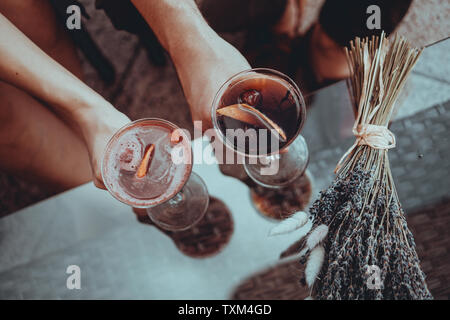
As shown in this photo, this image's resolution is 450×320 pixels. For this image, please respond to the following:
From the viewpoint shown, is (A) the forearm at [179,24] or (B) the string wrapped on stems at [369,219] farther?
(A) the forearm at [179,24]

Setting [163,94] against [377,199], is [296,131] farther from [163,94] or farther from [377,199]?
[163,94]

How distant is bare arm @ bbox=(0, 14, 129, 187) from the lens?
0.80m

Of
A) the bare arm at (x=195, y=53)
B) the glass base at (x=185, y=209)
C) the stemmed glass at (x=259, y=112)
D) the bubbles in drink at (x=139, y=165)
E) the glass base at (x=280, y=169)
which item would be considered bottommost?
Answer: the glass base at (x=185, y=209)

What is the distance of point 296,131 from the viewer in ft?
2.14

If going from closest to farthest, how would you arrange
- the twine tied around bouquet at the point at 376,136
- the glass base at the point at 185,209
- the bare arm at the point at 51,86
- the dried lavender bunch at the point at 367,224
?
the dried lavender bunch at the point at 367,224 → the twine tied around bouquet at the point at 376,136 → the bare arm at the point at 51,86 → the glass base at the point at 185,209

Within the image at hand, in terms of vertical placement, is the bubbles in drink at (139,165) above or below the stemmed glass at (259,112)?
below

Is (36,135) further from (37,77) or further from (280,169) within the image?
(280,169)

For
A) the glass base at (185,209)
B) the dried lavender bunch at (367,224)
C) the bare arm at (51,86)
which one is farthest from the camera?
the glass base at (185,209)

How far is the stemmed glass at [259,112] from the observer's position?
654mm

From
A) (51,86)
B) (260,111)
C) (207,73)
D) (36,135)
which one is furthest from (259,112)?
(36,135)

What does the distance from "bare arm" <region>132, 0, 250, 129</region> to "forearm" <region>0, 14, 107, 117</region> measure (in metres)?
0.23

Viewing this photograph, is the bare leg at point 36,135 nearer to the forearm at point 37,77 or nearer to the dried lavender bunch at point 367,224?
the forearm at point 37,77

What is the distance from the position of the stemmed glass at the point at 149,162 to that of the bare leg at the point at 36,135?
0.32 metres

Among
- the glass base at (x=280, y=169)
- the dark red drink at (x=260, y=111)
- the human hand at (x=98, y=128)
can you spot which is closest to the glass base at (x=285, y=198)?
the glass base at (x=280, y=169)
